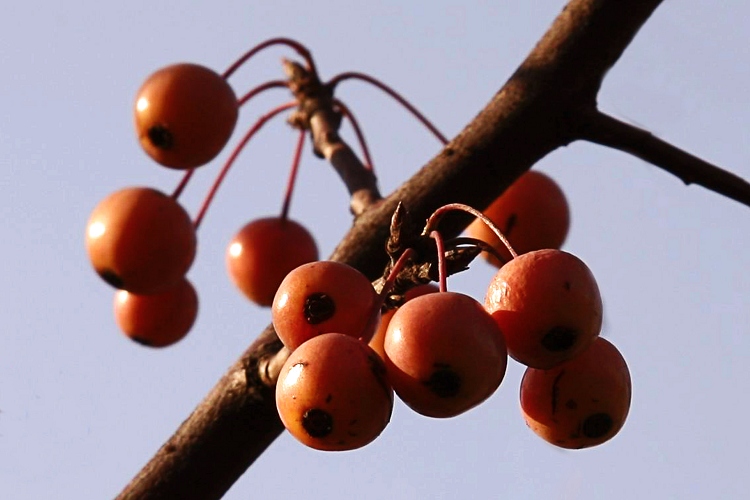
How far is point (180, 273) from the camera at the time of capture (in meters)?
3.42

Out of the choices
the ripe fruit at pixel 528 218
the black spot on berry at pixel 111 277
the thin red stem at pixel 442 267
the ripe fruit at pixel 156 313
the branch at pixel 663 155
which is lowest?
the ripe fruit at pixel 156 313

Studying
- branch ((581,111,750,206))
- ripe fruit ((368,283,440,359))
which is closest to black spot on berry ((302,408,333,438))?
ripe fruit ((368,283,440,359))

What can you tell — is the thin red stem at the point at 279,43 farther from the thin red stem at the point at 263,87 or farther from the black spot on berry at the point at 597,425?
the black spot on berry at the point at 597,425

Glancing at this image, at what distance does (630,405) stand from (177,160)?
1.69 meters

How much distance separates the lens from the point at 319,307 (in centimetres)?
196

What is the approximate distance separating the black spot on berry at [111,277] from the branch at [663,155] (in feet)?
4.63

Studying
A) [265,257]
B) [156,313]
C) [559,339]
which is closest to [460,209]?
[559,339]

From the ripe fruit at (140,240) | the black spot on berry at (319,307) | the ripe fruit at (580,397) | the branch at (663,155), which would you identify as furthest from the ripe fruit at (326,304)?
the ripe fruit at (140,240)

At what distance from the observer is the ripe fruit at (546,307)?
185 centimetres

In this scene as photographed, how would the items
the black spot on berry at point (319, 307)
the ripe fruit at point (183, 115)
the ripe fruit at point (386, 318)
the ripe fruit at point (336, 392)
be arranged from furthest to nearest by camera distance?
the ripe fruit at point (183, 115) < the ripe fruit at point (386, 318) < the black spot on berry at point (319, 307) < the ripe fruit at point (336, 392)

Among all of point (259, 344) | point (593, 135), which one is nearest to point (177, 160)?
point (259, 344)

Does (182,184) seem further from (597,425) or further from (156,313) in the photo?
(597,425)

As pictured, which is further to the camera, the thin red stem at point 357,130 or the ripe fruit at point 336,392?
the thin red stem at point 357,130

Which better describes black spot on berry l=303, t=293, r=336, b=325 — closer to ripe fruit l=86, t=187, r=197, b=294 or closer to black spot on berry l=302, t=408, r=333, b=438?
black spot on berry l=302, t=408, r=333, b=438
